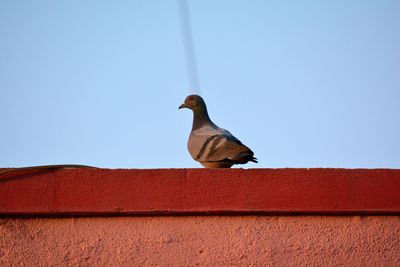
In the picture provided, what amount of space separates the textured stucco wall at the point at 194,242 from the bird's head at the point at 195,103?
3013 millimetres

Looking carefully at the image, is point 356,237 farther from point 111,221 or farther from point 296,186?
point 111,221

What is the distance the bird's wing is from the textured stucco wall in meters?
1.50

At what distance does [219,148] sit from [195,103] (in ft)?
4.97

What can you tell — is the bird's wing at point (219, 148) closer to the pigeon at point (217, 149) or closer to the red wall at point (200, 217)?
the pigeon at point (217, 149)

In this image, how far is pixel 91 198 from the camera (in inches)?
113

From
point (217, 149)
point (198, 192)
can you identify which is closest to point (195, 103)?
point (217, 149)

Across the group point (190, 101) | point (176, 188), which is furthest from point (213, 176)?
point (190, 101)

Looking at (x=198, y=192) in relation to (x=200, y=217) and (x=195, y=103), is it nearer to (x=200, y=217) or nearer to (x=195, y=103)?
(x=200, y=217)

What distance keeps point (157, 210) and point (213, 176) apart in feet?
0.89

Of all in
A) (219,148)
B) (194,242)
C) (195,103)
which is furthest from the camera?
(195,103)

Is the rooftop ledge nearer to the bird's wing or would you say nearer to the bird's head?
the bird's wing

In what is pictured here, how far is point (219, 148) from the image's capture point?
443 cm

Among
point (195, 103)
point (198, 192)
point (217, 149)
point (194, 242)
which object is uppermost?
point (195, 103)

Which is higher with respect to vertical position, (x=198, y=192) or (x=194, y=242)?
(x=198, y=192)
